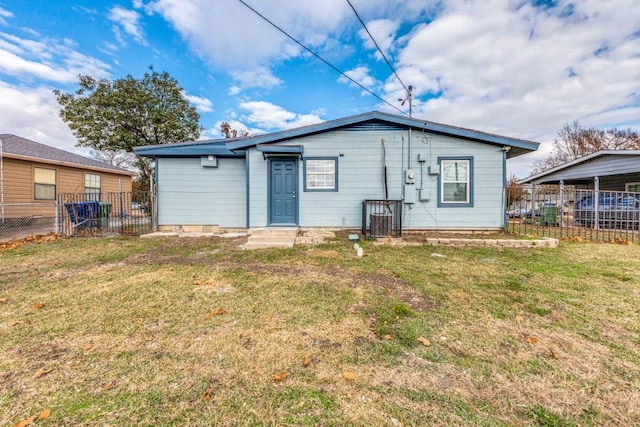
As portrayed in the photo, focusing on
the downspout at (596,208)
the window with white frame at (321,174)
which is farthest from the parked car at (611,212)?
the window with white frame at (321,174)

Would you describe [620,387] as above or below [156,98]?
below

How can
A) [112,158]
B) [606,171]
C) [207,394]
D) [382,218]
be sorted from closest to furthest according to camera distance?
[207,394], [382,218], [606,171], [112,158]

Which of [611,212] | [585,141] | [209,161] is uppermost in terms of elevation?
[585,141]

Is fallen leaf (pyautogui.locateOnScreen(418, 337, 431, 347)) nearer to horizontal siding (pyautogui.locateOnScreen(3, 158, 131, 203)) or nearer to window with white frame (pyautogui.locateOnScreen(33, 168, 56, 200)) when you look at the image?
horizontal siding (pyautogui.locateOnScreen(3, 158, 131, 203))

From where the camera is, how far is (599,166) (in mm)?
12539

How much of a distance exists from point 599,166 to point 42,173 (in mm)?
25416

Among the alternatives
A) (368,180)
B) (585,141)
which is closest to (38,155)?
(368,180)

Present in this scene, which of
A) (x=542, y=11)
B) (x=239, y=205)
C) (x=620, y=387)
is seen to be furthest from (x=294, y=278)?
(x=542, y=11)

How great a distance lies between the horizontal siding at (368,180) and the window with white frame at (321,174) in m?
0.13

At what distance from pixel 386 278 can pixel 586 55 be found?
53.1 ft

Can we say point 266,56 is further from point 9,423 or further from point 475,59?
point 9,423

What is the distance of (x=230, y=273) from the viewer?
14.2ft

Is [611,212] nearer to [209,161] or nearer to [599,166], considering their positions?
[599,166]

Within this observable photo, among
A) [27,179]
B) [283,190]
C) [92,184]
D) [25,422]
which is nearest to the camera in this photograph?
[25,422]
